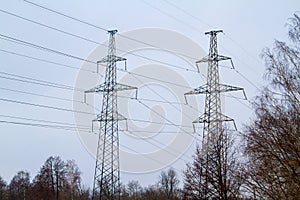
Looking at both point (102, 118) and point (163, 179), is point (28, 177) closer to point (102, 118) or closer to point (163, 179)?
point (163, 179)

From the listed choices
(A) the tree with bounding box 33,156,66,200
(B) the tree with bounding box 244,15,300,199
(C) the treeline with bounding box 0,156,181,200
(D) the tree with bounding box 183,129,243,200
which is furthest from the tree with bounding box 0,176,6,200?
(B) the tree with bounding box 244,15,300,199

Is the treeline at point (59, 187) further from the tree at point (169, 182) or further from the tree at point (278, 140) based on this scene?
the tree at point (278, 140)

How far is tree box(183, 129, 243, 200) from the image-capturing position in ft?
88.1

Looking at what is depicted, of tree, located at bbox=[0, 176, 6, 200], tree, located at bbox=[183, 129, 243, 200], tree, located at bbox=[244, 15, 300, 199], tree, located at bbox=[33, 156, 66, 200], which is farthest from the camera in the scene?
tree, located at bbox=[0, 176, 6, 200]

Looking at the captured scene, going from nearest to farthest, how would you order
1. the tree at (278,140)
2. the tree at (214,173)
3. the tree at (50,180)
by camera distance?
the tree at (278,140), the tree at (214,173), the tree at (50,180)

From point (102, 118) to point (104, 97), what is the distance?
49.5 inches

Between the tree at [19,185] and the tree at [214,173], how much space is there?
57.7 metres

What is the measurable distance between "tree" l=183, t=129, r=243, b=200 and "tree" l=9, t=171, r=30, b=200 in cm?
5774

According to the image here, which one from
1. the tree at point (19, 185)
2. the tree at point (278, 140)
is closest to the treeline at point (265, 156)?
the tree at point (278, 140)

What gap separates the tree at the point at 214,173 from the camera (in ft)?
88.1

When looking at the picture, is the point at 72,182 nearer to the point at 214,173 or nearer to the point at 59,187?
the point at 59,187

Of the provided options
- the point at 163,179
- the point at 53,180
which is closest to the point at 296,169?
the point at 53,180

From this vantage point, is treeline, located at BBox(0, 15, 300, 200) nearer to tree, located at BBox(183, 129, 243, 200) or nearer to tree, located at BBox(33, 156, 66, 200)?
tree, located at BBox(183, 129, 243, 200)

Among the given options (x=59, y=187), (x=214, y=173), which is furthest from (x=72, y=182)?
(x=214, y=173)
